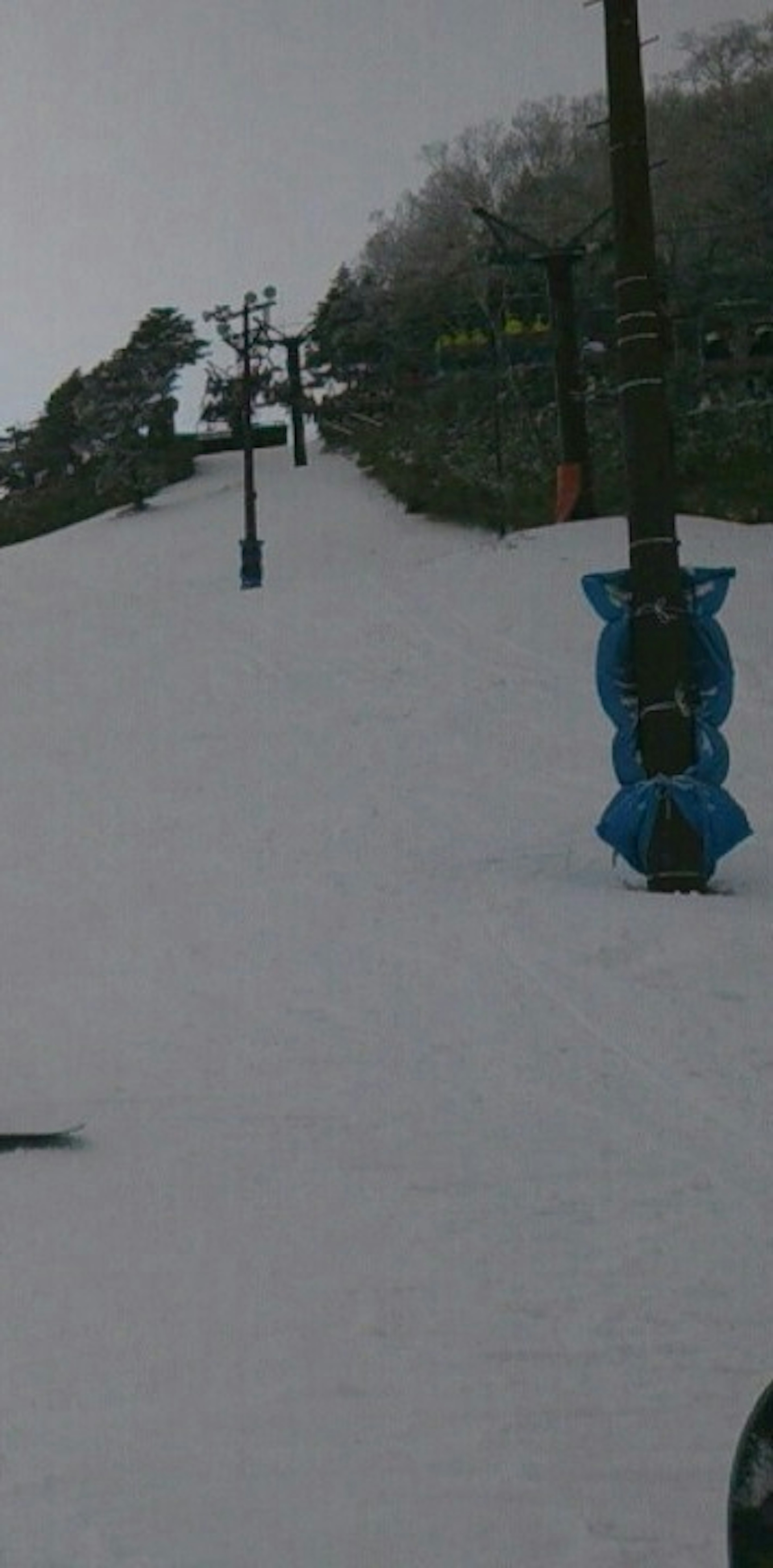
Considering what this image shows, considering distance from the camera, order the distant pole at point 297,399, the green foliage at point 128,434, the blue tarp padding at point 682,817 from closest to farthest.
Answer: the blue tarp padding at point 682,817
the distant pole at point 297,399
the green foliage at point 128,434

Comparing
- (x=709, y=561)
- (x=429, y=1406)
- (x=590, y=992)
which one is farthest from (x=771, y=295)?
(x=429, y=1406)

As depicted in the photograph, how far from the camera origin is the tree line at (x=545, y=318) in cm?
3591

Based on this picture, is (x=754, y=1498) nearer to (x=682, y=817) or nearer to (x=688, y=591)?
(x=682, y=817)

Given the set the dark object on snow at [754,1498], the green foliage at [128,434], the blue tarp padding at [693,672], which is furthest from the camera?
the green foliage at [128,434]

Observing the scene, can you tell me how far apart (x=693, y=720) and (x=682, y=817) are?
60cm

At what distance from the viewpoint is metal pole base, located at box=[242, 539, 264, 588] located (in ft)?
92.7

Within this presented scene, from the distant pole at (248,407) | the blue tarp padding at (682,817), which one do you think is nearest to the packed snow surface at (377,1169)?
the blue tarp padding at (682,817)

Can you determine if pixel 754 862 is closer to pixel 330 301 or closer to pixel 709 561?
pixel 709 561

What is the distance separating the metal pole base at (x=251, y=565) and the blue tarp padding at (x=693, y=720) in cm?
1825

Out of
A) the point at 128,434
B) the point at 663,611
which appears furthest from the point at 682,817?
the point at 128,434

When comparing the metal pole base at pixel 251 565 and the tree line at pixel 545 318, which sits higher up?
the tree line at pixel 545 318

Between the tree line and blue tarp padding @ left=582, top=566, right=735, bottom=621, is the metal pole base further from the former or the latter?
blue tarp padding @ left=582, top=566, right=735, bottom=621

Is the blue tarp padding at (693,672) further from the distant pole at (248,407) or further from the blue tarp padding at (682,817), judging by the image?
the distant pole at (248,407)

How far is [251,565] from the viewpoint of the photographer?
93.0ft
